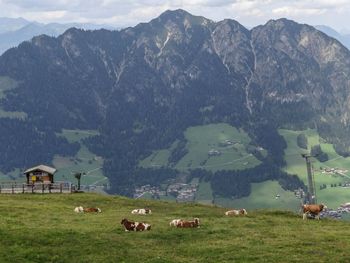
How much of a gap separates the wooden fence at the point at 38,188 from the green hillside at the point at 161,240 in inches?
1198

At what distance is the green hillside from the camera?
42.0 m

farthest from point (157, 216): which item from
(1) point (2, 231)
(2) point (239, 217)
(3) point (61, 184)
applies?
(3) point (61, 184)

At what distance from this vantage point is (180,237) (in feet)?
164

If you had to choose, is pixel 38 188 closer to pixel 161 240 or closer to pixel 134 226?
pixel 134 226

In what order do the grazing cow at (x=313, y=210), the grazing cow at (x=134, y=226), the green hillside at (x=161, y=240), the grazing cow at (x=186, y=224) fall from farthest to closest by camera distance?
the grazing cow at (x=313, y=210)
the grazing cow at (x=186, y=224)
the grazing cow at (x=134, y=226)
the green hillside at (x=161, y=240)

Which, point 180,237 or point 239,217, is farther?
point 239,217

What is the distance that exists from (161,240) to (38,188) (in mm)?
57139

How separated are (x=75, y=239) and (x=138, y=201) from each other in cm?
3866

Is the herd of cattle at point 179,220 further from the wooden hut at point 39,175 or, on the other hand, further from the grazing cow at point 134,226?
the wooden hut at point 39,175

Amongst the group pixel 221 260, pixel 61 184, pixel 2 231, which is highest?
pixel 61 184

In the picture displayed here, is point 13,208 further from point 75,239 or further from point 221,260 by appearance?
point 221,260

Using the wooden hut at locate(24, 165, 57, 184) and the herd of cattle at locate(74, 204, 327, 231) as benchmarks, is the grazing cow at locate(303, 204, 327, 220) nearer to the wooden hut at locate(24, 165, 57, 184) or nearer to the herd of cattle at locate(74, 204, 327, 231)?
the herd of cattle at locate(74, 204, 327, 231)

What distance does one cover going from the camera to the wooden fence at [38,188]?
95812mm

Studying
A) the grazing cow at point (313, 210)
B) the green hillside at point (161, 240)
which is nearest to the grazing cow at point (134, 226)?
the green hillside at point (161, 240)
